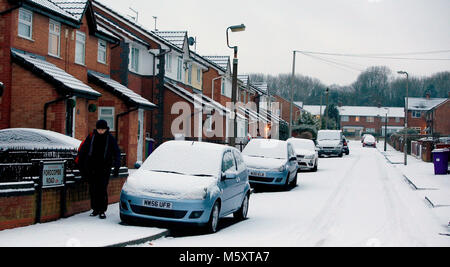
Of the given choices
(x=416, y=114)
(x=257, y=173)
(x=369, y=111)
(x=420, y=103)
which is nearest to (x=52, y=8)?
(x=257, y=173)

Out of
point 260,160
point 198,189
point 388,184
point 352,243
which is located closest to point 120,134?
point 260,160

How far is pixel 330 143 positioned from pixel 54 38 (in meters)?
29.5

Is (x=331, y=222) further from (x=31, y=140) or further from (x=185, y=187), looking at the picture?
(x=31, y=140)

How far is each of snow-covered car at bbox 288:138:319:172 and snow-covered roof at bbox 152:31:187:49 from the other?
33.8 feet

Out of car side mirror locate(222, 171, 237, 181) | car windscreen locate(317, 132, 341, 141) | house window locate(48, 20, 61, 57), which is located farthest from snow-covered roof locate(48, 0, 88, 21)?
car windscreen locate(317, 132, 341, 141)

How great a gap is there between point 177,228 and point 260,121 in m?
51.8

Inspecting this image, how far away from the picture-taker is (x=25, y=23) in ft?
58.7

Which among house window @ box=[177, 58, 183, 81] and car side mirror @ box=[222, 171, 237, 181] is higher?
house window @ box=[177, 58, 183, 81]

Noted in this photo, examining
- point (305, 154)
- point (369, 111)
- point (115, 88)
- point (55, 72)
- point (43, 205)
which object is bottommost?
point (43, 205)

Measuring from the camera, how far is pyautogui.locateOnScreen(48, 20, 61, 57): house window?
765 inches

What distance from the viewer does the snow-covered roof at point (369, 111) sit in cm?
13400

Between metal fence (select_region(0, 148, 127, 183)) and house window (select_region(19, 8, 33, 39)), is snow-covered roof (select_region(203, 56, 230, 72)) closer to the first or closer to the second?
house window (select_region(19, 8, 33, 39))

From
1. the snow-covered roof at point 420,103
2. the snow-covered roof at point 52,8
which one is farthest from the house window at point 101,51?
the snow-covered roof at point 420,103

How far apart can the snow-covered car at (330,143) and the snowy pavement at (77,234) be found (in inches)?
1429
